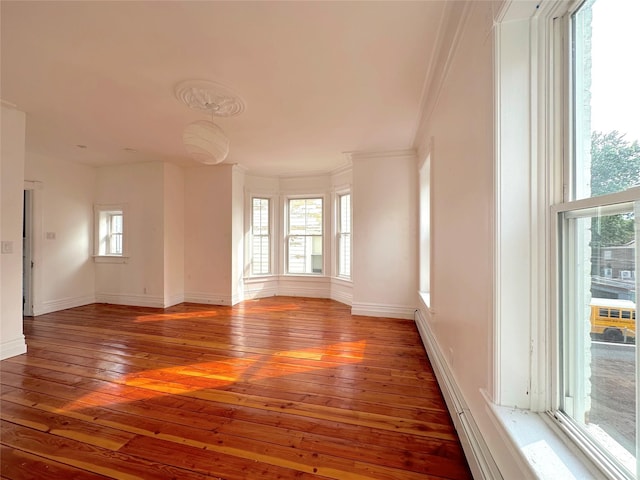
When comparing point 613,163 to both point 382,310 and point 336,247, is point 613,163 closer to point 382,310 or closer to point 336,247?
point 382,310

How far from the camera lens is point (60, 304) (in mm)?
4531

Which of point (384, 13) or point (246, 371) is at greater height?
point (384, 13)

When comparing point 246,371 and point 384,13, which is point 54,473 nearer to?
point 246,371

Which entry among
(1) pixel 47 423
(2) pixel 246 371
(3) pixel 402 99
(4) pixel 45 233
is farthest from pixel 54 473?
(4) pixel 45 233

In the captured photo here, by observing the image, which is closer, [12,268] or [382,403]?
[382,403]

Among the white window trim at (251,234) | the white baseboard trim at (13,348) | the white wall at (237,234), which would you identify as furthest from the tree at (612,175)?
the white window trim at (251,234)

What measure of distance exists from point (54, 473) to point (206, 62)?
276 centimetres

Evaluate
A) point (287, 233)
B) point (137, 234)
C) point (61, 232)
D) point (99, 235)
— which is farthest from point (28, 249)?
point (287, 233)

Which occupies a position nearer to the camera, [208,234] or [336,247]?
[208,234]

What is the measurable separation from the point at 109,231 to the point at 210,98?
4.35 m

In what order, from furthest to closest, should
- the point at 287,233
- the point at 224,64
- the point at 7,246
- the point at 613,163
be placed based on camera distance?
the point at 287,233 → the point at 7,246 → the point at 224,64 → the point at 613,163

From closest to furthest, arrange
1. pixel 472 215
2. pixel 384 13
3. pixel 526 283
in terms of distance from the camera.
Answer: pixel 526 283, pixel 472 215, pixel 384 13

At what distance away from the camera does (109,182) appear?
5.04 meters

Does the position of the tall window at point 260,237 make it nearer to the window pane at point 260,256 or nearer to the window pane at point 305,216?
the window pane at point 260,256
